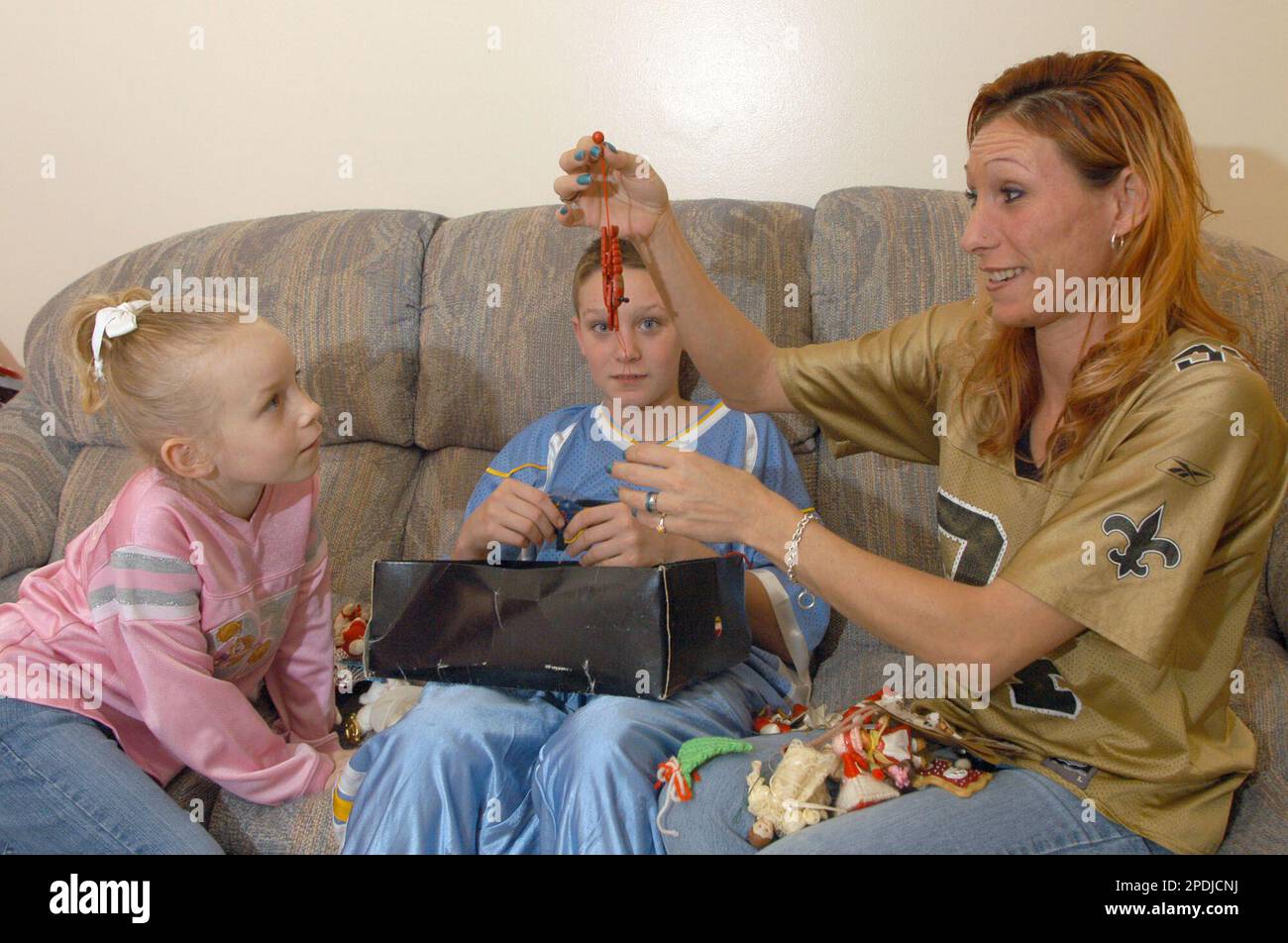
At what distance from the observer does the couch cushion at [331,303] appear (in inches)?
80.5

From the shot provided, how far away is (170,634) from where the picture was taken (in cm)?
142

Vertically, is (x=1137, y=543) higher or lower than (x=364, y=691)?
higher

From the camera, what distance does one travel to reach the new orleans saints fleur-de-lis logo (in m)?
1.06

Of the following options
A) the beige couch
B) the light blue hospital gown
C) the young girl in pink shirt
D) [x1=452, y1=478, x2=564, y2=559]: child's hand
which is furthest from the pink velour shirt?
the beige couch

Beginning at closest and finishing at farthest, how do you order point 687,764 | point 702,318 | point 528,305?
point 687,764 → point 702,318 → point 528,305

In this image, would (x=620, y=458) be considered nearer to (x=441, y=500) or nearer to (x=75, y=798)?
(x=441, y=500)

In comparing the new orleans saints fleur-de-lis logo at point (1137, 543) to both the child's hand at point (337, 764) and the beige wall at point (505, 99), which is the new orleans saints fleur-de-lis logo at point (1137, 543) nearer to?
the child's hand at point (337, 764)

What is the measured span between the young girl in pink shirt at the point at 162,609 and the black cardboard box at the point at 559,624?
23 centimetres

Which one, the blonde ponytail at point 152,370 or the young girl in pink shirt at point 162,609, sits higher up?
the blonde ponytail at point 152,370

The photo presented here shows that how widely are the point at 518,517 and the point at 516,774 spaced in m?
0.34

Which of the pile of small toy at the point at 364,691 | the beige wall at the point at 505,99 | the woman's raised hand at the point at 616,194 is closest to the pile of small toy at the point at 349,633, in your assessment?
the pile of small toy at the point at 364,691

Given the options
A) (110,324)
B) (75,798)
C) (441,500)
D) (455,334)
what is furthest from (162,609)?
(455,334)

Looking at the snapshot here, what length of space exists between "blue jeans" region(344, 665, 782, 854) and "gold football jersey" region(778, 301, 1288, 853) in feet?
1.25

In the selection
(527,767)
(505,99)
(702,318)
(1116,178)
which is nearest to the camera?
(1116,178)
